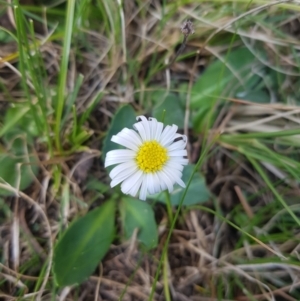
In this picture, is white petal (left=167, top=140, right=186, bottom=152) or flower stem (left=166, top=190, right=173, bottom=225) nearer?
white petal (left=167, top=140, right=186, bottom=152)

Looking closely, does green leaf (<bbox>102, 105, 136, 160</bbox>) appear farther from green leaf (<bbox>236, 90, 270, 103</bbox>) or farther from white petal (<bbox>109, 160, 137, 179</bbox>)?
green leaf (<bbox>236, 90, 270, 103</bbox>)

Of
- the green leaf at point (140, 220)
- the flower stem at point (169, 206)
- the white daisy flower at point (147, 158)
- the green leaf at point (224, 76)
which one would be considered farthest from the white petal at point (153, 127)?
the green leaf at point (224, 76)

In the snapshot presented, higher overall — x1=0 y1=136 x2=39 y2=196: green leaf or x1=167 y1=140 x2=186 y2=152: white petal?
x1=167 y1=140 x2=186 y2=152: white petal

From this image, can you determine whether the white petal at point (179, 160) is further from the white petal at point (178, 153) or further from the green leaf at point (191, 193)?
the green leaf at point (191, 193)

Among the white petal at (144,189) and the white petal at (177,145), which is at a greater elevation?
the white petal at (177,145)

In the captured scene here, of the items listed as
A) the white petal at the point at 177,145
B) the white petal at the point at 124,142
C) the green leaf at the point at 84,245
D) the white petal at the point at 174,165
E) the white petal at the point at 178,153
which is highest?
the white petal at the point at 177,145

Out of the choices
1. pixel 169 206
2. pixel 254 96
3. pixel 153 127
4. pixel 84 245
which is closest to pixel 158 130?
pixel 153 127

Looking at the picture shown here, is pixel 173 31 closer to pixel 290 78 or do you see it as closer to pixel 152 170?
pixel 290 78

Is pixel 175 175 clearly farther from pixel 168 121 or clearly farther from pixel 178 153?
pixel 168 121

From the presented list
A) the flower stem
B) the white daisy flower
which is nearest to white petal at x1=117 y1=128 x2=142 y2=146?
the white daisy flower
